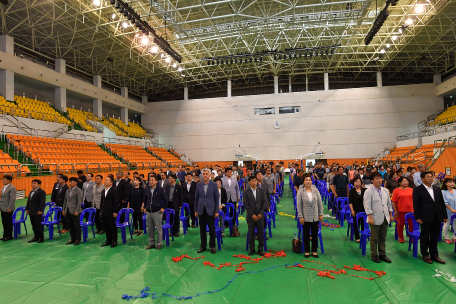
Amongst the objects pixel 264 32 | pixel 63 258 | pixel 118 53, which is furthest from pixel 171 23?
pixel 63 258

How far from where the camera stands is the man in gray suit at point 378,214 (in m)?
4.32

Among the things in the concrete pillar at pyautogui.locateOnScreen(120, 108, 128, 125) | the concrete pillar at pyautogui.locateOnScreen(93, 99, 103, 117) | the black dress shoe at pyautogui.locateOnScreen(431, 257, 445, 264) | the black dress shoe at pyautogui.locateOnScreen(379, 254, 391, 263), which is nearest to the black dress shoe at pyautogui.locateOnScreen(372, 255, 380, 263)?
the black dress shoe at pyautogui.locateOnScreen(379, 254, 391, 263)

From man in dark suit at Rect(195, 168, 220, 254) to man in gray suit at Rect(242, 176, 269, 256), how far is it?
65 centimetres

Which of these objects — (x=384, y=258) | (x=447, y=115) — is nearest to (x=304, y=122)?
(x=447, y=115)

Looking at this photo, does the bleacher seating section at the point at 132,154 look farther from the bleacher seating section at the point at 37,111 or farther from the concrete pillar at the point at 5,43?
the concrete pillar at the point at 5,43

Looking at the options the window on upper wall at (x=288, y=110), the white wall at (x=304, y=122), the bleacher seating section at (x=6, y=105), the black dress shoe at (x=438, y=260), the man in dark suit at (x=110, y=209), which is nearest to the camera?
the black dress shoe at (x=438, y=260)

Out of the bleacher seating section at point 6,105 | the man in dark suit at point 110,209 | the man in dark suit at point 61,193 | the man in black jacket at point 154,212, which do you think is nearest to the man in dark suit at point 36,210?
the man in dark suit at point 61,193

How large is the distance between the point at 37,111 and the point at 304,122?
917 inches

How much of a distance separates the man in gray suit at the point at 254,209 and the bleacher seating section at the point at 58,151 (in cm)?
1206

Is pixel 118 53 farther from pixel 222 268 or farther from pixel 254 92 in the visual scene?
pixel 222 268

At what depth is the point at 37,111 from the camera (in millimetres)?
18000

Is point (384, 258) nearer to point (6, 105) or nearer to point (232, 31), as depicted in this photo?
point (232, 31)

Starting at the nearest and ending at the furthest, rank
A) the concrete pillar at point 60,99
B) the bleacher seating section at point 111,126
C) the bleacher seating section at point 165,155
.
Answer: the concrete pillar at point 60,99 → the bleacher seating section at point 111,126 → the bleacher seating section at point 165,155

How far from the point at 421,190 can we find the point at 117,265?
5571mm
